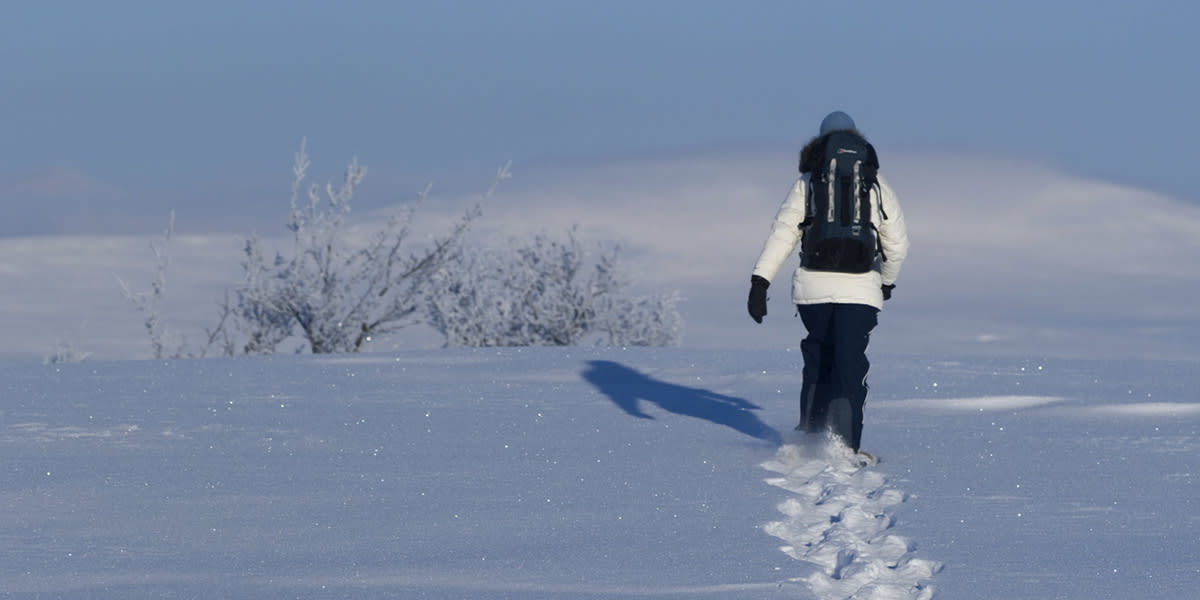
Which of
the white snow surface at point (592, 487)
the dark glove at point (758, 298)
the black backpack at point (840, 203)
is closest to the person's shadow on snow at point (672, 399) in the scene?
the white snow surface at point (592, 487)

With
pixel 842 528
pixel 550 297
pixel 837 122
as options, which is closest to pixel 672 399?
pixel 837 122

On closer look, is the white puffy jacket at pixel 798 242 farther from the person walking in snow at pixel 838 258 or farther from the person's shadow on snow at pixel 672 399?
the person's shadow on snow at pixel 672 399

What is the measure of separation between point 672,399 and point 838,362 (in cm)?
324

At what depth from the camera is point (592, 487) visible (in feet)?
23.7

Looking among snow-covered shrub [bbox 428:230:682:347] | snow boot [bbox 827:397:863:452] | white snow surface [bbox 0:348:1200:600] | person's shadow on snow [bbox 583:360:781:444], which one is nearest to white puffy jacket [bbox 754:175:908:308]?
snow boot [bbox 827:397:863:452]

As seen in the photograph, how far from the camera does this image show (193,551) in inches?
233

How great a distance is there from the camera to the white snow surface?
17.6 feet

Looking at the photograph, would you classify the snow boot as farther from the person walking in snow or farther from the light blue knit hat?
the light blue knit hat

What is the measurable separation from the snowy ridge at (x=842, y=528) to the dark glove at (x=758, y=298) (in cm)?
79

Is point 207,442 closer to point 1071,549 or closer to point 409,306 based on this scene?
point 1071,549

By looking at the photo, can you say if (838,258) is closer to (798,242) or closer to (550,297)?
(798,242)

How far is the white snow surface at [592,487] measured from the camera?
5.38 metres

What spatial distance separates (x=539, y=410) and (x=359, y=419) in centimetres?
124

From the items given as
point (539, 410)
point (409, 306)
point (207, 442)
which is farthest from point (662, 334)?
point (207, 442)
